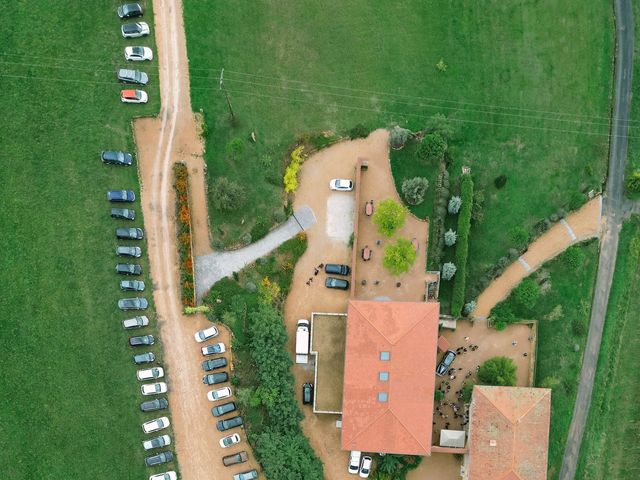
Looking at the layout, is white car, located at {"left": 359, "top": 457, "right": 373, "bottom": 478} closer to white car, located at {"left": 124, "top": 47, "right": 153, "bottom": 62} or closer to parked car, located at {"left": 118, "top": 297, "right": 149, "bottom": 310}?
parked car, located at {"left": 118, "top": 297, "right": 149, "bottom": 310}

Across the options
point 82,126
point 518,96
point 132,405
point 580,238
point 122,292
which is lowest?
point 132,405

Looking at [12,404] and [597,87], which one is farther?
[597,87]

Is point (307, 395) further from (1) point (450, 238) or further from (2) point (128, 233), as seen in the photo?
(2) point (128, 233)

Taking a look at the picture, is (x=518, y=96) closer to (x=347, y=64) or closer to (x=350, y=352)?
Result: (x=347, y=64)

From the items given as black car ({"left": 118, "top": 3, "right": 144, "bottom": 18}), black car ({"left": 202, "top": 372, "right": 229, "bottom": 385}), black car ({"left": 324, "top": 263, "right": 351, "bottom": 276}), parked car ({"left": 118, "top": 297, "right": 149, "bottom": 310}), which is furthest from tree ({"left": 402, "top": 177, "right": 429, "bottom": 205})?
black car ({"left": 118, "top": 3, "right": 144, "bottom": 18})

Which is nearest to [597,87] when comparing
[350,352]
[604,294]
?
[604,294]

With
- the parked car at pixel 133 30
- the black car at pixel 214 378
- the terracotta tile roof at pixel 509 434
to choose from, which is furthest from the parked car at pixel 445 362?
the parked car at pixel 133 30

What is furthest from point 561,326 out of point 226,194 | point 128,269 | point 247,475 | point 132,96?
point 132,96
